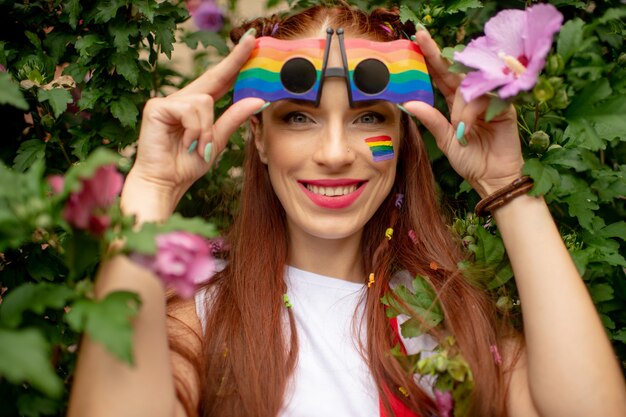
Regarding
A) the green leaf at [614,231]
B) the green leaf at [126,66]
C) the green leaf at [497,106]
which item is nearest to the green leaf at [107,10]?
the green leaf at [126,66]

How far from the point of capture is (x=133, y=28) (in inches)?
77.6

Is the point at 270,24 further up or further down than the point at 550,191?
further up

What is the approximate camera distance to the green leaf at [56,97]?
5.98 ft

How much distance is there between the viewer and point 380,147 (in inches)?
71.5

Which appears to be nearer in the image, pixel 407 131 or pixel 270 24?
pixel 270 24

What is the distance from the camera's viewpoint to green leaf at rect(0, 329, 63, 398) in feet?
3.21

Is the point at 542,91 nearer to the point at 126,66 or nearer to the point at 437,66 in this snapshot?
the point at 437,66

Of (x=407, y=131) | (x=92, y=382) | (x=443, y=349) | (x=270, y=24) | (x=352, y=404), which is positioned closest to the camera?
(x=92, y=382)

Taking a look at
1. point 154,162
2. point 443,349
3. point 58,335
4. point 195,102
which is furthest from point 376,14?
point 58,335

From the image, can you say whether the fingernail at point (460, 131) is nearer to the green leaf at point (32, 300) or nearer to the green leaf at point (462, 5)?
the green leaf at point (462, 5)

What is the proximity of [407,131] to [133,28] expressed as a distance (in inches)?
35.1

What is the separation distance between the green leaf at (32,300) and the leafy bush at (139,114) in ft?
0.64

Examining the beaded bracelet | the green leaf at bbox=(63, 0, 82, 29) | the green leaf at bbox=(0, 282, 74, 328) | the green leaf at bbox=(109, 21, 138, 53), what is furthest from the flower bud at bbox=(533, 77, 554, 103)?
the green leaf at bbox=(63, 0, 82, 29)

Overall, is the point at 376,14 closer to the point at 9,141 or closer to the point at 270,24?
the point at 270,24
